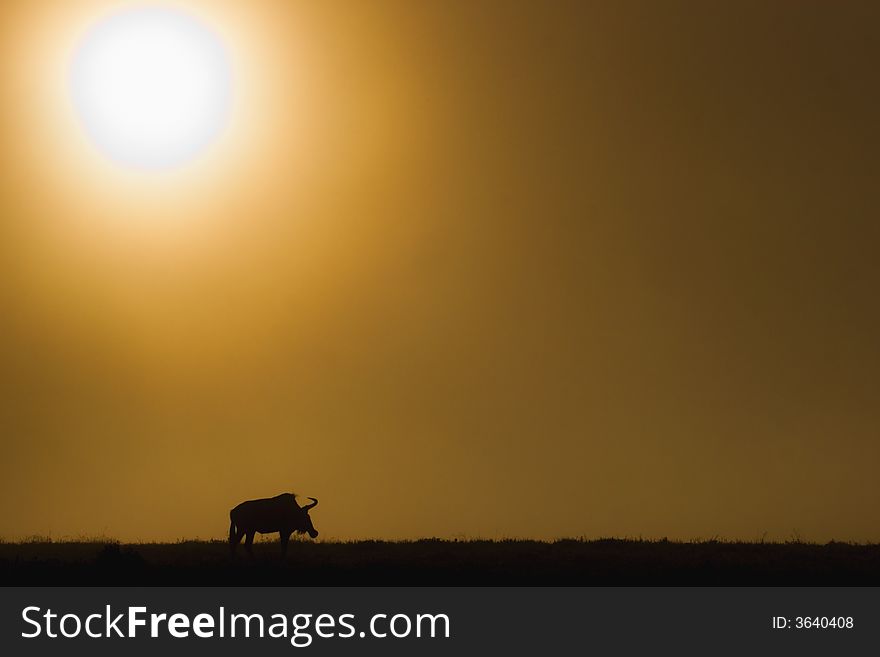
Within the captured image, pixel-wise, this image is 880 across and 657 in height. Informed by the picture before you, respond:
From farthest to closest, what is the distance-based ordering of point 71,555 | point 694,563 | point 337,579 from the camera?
point 71,555 → point 694,563 → point 337,579

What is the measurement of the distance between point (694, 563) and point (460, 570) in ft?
15.9

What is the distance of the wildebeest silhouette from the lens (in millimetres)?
30594

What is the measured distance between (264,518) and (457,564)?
5551 mm

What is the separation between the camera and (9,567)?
25.5 meters

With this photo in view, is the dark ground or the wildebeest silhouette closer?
the dark ground

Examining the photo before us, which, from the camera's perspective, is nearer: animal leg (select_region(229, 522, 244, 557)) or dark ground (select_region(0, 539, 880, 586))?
dark ground (select_region(0, 539, 880, 586))

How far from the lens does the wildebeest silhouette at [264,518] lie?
30.6m

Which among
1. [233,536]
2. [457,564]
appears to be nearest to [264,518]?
[233,536]

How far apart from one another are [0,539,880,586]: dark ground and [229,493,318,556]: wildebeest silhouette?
1.54ft

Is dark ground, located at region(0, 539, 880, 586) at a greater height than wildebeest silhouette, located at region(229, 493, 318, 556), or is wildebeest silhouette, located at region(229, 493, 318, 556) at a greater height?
wildebeest silhouette, located at region(229, 493, 318, 556)

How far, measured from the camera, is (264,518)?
30.7 metres

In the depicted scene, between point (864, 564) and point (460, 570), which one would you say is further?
point (864, 564)
